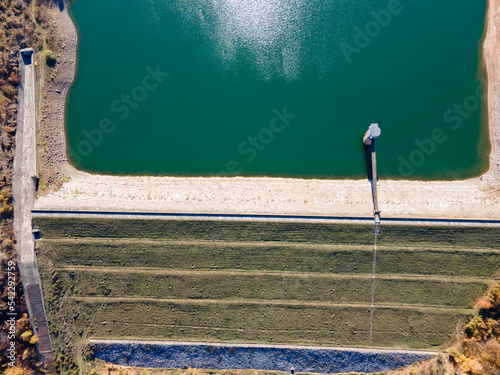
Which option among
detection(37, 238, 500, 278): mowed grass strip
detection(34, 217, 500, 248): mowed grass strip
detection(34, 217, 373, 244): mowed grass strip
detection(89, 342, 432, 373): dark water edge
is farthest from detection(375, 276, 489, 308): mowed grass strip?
detection(89, 342, 432, 373): dark water edge

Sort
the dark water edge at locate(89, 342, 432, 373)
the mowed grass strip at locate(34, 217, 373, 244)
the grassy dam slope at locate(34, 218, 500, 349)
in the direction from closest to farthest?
the dark water edge at locate(89, 342, 432, 373) → the grassy dam slope at locate(34, 218, 500, 349) → the mowed grass strip at locate(34, 217, 373, 244)

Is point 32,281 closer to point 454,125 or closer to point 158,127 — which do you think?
point 158,127

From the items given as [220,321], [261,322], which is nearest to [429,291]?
[261,322]

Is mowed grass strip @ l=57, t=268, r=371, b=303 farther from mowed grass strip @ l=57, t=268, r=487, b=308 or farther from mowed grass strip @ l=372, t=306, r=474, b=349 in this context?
mowed grass strip @ l=372, t=306, r=474, b=349

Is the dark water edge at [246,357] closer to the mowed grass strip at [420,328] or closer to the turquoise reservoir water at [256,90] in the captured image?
the mowed grass strip at [420,328]

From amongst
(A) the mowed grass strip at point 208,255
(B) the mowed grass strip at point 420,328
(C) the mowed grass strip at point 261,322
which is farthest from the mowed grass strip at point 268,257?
(B) the mowed grass strip at point 420,328

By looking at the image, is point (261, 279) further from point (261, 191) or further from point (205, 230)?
point (261, 191)

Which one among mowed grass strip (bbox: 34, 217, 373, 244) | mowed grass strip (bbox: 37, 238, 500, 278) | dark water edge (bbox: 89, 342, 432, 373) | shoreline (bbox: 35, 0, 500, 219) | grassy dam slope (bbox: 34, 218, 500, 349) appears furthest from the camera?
shoreline (bbox: 35, 0, 500, 219)
